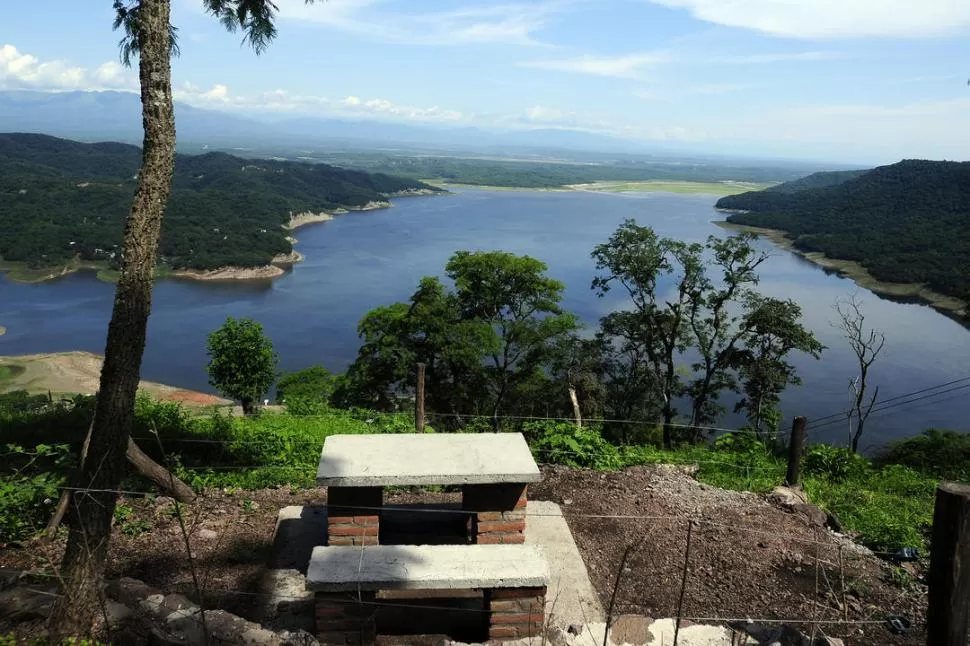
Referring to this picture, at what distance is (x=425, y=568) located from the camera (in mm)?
4418

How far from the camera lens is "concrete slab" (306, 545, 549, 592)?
4.25 m

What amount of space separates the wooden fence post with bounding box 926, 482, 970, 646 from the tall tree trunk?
13.0 ft

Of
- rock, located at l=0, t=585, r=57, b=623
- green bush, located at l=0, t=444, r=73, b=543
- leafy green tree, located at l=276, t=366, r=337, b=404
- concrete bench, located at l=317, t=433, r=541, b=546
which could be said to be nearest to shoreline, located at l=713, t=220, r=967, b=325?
leafy green tree, located at l=276, t=366, r=337, b=404

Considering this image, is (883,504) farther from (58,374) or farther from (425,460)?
(58,374)

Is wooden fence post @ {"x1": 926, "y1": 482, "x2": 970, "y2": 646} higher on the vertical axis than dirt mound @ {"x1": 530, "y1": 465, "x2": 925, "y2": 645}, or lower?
higher

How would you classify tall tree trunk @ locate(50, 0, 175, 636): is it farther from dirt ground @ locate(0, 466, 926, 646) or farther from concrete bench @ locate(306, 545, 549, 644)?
concrete bench @ locate(306, 545, 549, 644)

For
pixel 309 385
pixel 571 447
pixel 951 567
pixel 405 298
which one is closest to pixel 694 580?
pixel 571 447

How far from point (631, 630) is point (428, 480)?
1.66 m

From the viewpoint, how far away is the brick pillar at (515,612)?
175 inches

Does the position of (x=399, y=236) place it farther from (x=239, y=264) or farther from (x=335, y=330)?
(x=335, y=330)

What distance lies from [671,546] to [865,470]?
12.0ft

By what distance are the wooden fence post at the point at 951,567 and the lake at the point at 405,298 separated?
2935 cm

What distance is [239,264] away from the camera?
227ft

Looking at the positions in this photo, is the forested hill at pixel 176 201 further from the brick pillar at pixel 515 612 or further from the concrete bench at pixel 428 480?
the brick pillar at pixel 515 612
